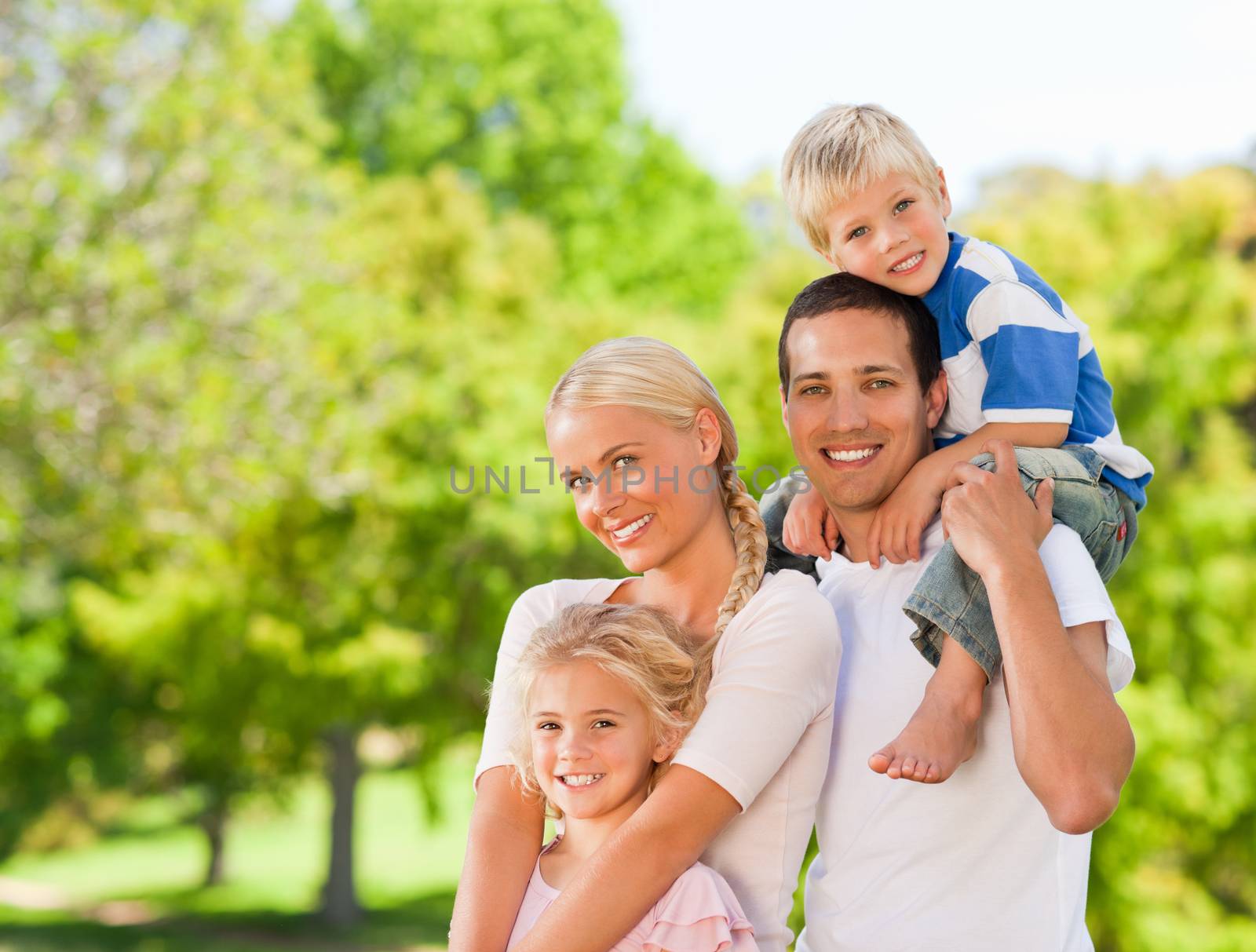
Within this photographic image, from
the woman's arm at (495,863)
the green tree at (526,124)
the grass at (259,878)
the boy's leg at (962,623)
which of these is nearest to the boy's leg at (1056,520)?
the boy's leg at (962,623)

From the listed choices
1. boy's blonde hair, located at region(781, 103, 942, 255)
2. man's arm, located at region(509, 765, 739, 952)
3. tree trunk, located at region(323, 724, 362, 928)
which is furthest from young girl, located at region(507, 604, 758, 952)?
tree trunk, located at region(323, 724, 362, 928)

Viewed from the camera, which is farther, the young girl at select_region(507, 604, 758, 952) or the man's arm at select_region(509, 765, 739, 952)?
the young girl at select_region(507, 604, 758, 952)

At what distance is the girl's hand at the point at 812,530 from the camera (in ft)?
8.26

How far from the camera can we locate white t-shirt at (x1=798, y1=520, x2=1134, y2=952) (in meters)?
2.11

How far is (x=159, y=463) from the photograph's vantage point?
8.86 meters

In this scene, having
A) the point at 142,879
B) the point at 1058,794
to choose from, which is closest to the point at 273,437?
the point at 1058,794

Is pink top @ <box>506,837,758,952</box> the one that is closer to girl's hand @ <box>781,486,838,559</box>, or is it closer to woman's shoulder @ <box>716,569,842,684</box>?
woman's shoulder @ <box>716,569,842,684</box>

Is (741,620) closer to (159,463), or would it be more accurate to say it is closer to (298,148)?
(159,463)

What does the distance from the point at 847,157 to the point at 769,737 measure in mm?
1195

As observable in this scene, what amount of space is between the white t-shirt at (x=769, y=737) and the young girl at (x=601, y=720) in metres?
0.08

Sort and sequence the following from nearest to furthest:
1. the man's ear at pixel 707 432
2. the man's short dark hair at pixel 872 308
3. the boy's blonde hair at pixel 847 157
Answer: the man's ear at pixel 707 432 → the man's short dark hair at pixel 872 308 → the boy's blonde hair at pixel 847 157

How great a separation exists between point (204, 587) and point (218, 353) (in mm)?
3678

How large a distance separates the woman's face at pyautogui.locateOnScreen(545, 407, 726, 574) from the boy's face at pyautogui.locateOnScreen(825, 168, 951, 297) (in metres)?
0.49

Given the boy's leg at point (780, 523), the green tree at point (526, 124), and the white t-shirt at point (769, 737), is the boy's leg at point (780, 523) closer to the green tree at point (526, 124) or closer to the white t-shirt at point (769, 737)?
the white t-shirt at point (769, 737)
